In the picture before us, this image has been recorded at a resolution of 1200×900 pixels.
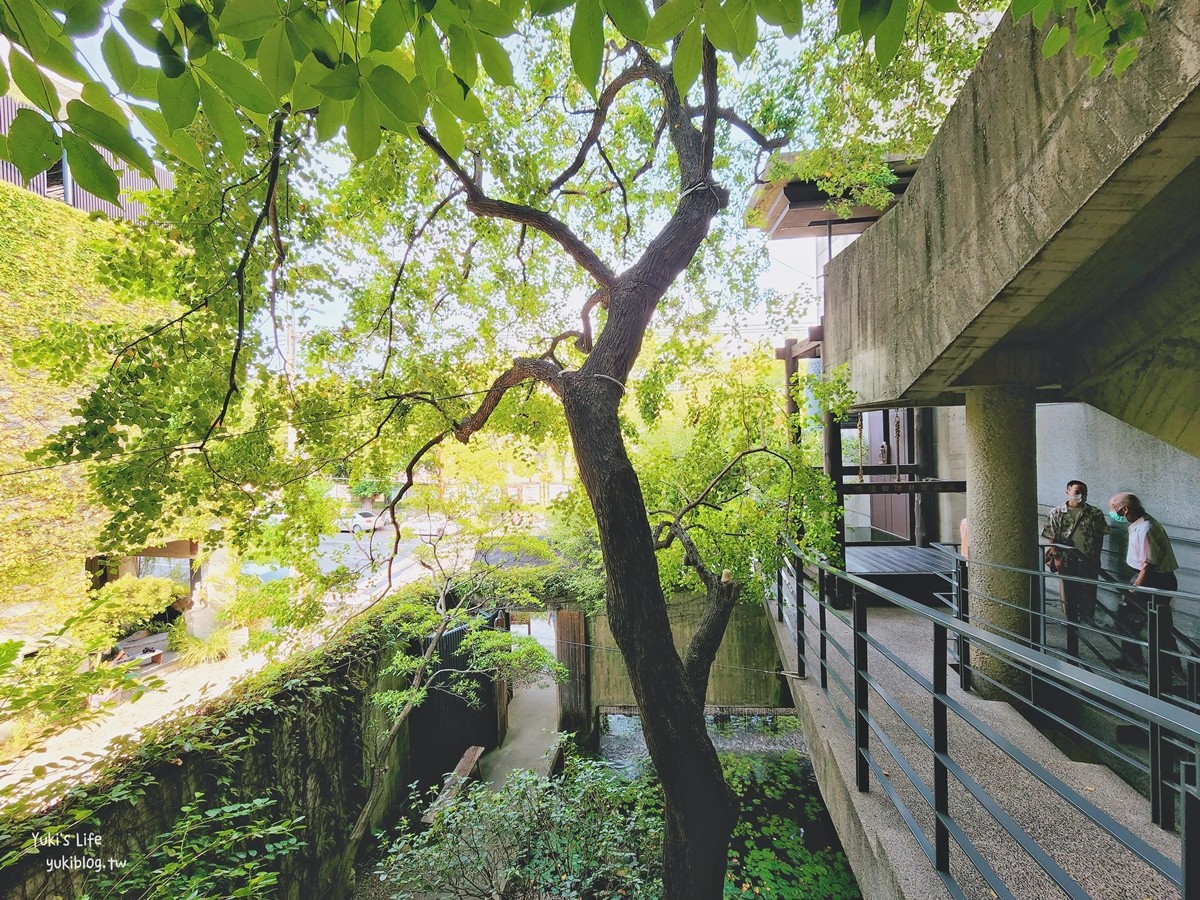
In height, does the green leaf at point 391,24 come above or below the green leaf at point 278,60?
above

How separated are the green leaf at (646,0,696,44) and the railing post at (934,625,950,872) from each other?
1914 millimetres

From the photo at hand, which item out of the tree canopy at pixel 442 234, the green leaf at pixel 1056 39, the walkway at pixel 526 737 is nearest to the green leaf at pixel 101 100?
the tree canopy at pixel 442 234

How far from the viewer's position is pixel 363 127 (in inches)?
30.5

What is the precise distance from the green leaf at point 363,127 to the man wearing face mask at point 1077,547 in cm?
503

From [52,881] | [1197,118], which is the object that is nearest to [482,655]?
[52,881]

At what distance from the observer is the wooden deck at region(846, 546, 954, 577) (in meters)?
5.40

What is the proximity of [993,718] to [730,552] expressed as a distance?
2.09 m

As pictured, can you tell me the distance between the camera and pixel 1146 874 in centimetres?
174

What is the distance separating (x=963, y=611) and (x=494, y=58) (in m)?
4.50

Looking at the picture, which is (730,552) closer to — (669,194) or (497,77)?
(669,194)

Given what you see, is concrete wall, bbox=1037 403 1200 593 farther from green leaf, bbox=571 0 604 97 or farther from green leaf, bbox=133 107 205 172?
green leaf, bbox=133 107 205 172

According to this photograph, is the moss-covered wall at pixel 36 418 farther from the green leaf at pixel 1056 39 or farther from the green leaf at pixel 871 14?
the green leaf at pixel 1056 39

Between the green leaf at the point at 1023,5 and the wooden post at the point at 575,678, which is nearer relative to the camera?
the green leaf at the point at 1023,5

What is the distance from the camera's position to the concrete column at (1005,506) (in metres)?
3.30
